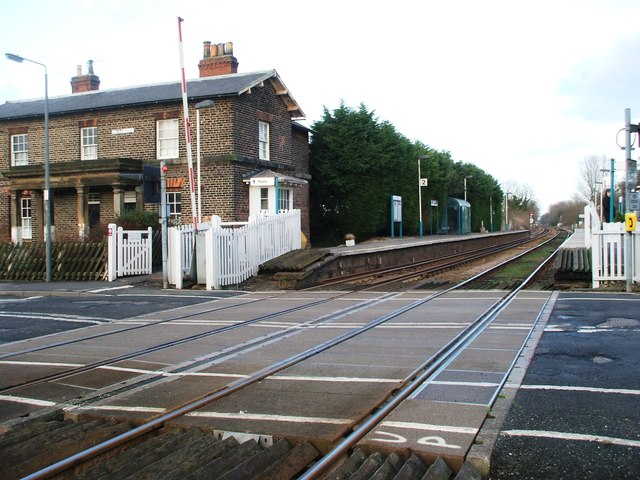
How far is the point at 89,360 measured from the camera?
305 inches

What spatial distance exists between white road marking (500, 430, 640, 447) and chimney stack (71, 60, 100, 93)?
104ft

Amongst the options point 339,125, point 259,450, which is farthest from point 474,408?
point 339,125

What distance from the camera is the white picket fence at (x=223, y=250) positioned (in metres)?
16.8

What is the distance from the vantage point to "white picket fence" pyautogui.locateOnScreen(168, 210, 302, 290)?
1677 cm

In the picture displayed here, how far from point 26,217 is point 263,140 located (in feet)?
40.4

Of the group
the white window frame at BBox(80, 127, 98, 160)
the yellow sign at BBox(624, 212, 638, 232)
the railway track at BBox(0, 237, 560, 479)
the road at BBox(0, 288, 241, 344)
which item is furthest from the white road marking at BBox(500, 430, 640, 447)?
the white window frame at BBox(80, 127, 98, 160)

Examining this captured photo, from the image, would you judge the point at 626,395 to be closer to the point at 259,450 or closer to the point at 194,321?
the point at 259,450

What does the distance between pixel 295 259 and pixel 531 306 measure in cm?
840

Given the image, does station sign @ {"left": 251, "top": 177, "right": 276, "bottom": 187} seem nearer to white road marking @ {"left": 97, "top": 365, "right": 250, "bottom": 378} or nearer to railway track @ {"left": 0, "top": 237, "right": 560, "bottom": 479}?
railway track @ {"left": 0, "top": 237, "right": 560, "bottom": 479}

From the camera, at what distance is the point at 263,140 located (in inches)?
1056

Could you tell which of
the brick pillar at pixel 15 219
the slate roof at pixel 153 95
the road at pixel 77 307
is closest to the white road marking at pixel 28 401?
the road at pixel 77 307

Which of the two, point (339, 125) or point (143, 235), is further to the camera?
point (339, 125)

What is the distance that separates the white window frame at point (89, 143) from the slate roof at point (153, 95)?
3.12ft

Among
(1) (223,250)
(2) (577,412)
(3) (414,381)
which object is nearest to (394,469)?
(2) (577,412)
